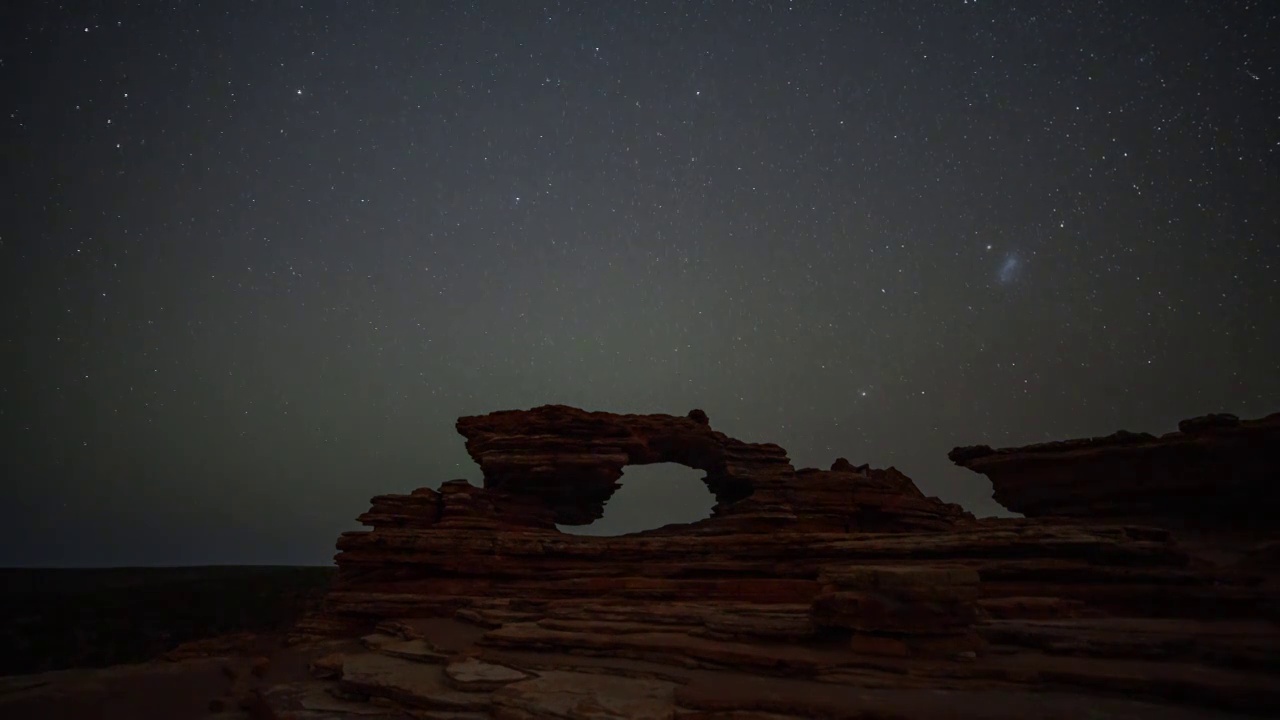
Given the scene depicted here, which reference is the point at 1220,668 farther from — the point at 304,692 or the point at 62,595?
the point at 62,595

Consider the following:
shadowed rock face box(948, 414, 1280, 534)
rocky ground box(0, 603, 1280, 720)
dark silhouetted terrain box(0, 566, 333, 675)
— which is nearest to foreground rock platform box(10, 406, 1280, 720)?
rocky ground box(0, 603, 1280, 720)

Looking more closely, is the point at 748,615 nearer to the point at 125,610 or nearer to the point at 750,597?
the point at 750,597

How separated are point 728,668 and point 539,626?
534cm

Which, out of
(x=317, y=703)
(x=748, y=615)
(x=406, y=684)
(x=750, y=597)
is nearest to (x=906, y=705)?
(x=748, y=615)

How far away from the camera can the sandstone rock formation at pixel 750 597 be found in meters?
8.95

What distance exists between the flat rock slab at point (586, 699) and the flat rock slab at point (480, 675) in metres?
0.42

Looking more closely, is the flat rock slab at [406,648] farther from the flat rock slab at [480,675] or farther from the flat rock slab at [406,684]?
the flat rock slab at [480,675]

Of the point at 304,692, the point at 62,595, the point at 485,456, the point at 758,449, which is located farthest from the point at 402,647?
the point at 62,595

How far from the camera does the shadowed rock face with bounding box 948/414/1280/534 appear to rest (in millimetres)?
17719

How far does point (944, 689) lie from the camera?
840cm

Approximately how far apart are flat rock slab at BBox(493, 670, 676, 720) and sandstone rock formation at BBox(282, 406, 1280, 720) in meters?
0.06

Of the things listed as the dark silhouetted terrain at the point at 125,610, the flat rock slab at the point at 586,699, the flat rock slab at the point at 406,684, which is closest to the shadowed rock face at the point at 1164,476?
the flat rock slab at the point at 586,699

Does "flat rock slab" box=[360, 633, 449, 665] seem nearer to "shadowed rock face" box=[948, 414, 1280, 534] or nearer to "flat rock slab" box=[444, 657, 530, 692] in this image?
"flat rock slab" box=[444, 657, 530, 692]

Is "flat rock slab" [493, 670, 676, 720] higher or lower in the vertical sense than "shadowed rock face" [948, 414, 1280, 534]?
lower
